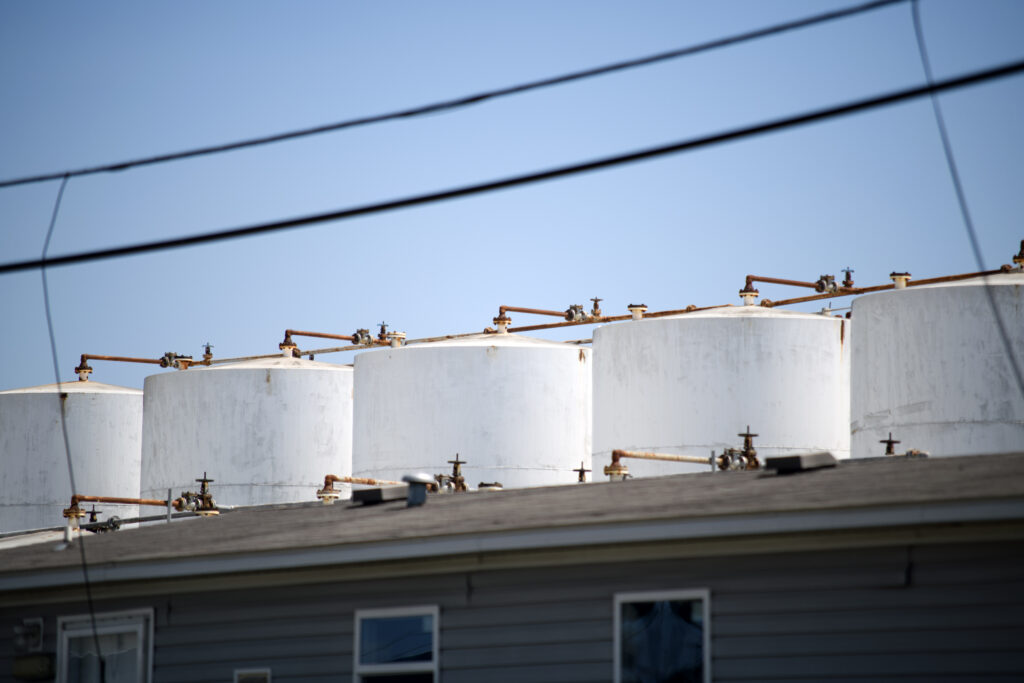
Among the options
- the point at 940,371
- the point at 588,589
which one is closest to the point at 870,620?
the point at 588,589

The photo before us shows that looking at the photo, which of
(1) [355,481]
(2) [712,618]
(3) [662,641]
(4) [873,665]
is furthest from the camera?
(1) [355,481]

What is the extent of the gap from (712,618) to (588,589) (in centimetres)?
106

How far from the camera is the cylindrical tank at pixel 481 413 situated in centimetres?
3047

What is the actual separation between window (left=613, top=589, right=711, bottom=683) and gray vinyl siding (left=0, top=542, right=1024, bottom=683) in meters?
0.08

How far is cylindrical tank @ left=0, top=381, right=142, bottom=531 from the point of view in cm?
3656

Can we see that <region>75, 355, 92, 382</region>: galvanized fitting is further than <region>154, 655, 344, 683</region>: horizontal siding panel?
Yes

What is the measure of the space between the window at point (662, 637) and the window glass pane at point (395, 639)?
1700mm

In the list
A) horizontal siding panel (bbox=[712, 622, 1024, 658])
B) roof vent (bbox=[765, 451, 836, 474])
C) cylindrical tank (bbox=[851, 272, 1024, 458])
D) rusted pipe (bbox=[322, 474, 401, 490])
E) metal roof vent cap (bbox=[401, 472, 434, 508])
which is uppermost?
cylindrical tank (bbox=[851, 272, 1024, 458])

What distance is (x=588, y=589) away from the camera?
36.7 ft

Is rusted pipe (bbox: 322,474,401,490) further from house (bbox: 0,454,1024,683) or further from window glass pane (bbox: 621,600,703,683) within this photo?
window glass pane (bbox: 621,600,703,683)

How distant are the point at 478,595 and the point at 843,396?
706 inches

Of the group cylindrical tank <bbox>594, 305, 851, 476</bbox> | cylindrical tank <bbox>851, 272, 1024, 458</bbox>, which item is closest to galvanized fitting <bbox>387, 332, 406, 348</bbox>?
cylindrical tank <bbox>594, 305, 851, 476</bbox>

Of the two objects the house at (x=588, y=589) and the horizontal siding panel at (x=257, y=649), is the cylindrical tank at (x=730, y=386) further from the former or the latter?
the horizontal siding panel at (x=257, y=649)

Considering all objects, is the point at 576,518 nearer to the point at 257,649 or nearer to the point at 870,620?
the point at 870,620
